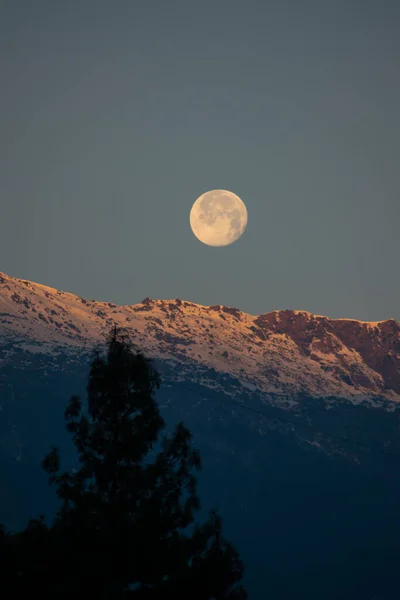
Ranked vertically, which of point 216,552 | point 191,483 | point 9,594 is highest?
point 191,483

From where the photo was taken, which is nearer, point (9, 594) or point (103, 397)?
point (9, 594)

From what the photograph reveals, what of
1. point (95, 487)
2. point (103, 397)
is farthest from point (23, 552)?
point (103, 397)

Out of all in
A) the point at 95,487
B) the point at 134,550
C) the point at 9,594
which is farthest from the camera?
the point at 95,487

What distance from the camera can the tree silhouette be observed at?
38.8 metres

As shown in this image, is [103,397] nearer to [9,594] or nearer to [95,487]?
[95,487]

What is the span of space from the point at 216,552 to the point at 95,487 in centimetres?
699

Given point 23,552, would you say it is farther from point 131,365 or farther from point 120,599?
point 131,365

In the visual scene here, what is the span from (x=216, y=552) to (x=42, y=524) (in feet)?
28.8

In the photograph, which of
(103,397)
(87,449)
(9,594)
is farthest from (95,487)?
(9,594)

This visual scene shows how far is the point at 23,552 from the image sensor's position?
1550 inches

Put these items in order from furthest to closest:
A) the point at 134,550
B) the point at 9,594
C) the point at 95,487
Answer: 1. the point at 95,487
2. the point at 134,550
3. the point at 9,594

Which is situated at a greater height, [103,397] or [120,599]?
[103,397]

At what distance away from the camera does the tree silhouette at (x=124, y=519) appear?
38.8m

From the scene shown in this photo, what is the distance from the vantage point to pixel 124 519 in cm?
4100
